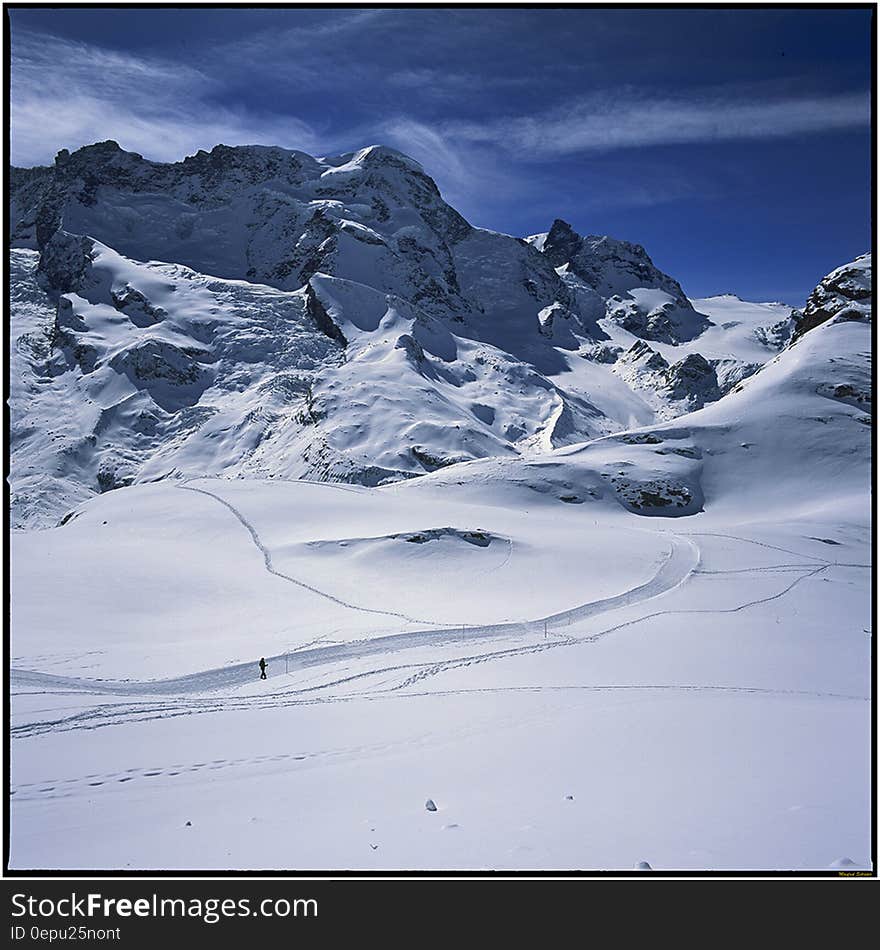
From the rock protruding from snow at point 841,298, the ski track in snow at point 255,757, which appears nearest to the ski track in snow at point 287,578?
the ski track in snow at point 255,757

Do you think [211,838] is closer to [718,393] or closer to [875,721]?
[875,721]

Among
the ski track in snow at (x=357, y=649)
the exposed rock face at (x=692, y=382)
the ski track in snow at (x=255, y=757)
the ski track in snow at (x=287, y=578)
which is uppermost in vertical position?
the exposed rock face at (x=692, y=382)

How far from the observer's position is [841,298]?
329 feet

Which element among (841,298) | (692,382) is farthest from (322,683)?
(692,382)

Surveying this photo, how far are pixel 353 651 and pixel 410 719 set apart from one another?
9.18 m

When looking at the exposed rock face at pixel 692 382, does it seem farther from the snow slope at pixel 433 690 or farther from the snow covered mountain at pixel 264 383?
the snow slope at pixel 433 690

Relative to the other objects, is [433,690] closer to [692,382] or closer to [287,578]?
[287,578]

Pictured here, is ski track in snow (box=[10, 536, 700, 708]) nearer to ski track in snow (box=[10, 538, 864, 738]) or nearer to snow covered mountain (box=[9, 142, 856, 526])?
ski track in snow (box=[10, 538, 864, 738])

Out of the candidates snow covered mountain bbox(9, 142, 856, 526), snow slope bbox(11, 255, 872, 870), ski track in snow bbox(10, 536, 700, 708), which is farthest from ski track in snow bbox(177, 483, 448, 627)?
snow covered mountain bbox(9, 142, 856, 526)

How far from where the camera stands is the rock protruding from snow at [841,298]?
97438mm

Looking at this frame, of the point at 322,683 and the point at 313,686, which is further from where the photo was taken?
the point at 322,683

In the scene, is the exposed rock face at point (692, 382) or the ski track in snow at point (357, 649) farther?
the exposed rock face at point (692, 382)

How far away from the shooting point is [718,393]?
644 ft
